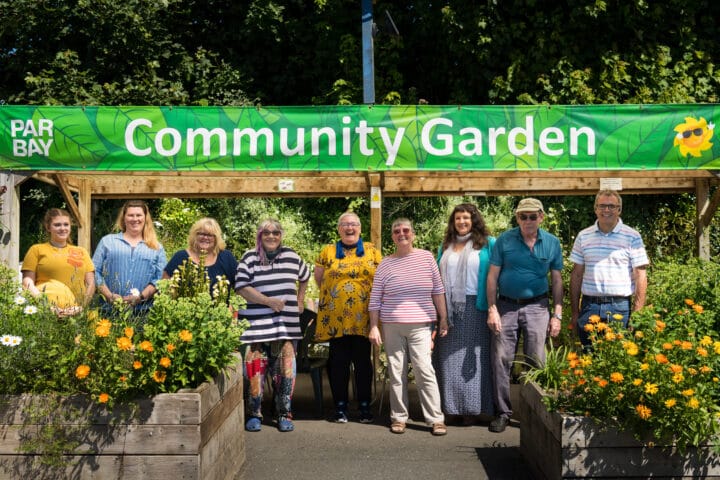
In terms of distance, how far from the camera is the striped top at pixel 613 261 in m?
4.99

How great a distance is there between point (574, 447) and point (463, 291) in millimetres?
2090

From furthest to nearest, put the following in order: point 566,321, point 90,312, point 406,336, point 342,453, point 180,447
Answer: point 566,321 → point 406,336 → point 342,453 → point 90,312 → point 180,447

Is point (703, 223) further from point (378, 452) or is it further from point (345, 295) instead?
point (378, 452)

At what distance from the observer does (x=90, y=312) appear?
3.79 metres

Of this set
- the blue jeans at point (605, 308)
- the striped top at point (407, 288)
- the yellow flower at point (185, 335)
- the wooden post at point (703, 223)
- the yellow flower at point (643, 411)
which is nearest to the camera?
the yellow flower at point (643, 411)

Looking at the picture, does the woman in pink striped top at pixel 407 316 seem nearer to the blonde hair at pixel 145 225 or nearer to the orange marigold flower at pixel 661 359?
the blonde hair at pixel 145 225

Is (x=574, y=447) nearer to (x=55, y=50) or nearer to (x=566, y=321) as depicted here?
(x=566, y=321)

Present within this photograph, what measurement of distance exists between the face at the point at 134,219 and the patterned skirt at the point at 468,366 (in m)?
2.52

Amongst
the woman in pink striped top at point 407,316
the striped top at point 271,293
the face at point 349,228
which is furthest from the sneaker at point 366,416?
the face at point 349,228

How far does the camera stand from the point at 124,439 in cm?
343

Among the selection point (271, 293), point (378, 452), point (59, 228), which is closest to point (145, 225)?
point (59, 228)

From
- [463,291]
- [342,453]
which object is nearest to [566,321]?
[463,291]

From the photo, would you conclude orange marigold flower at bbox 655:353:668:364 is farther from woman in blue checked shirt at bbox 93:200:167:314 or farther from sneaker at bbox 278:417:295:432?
woman in blue checked shirt at bbox 93:200:167:314

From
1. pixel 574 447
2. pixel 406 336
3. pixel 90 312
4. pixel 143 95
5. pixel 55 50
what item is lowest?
pixel 574 447
